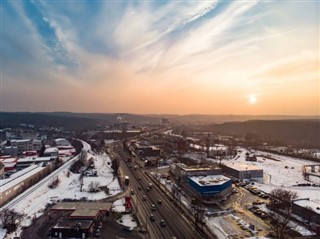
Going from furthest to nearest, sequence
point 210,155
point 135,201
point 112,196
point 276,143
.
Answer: point 276,143
point 210,155
point 112,196
point 135,201

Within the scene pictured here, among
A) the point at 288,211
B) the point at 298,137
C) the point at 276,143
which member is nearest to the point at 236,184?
the point at 288,211

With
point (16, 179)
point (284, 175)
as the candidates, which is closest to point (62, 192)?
point (16, 179)

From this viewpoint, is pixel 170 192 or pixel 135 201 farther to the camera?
pixel 170 192

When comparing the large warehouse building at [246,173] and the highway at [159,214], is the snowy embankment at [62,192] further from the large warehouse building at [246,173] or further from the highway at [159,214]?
the large warehouse building at [246,173]

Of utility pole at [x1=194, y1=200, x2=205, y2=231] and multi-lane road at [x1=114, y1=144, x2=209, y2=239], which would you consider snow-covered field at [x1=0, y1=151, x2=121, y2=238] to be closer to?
multi-lane road at [x1=114, y1=144, x2=209, y2=239]

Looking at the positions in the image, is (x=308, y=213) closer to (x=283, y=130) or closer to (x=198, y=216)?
(x=198, y=216)

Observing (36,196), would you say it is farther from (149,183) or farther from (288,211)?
(288,211)
